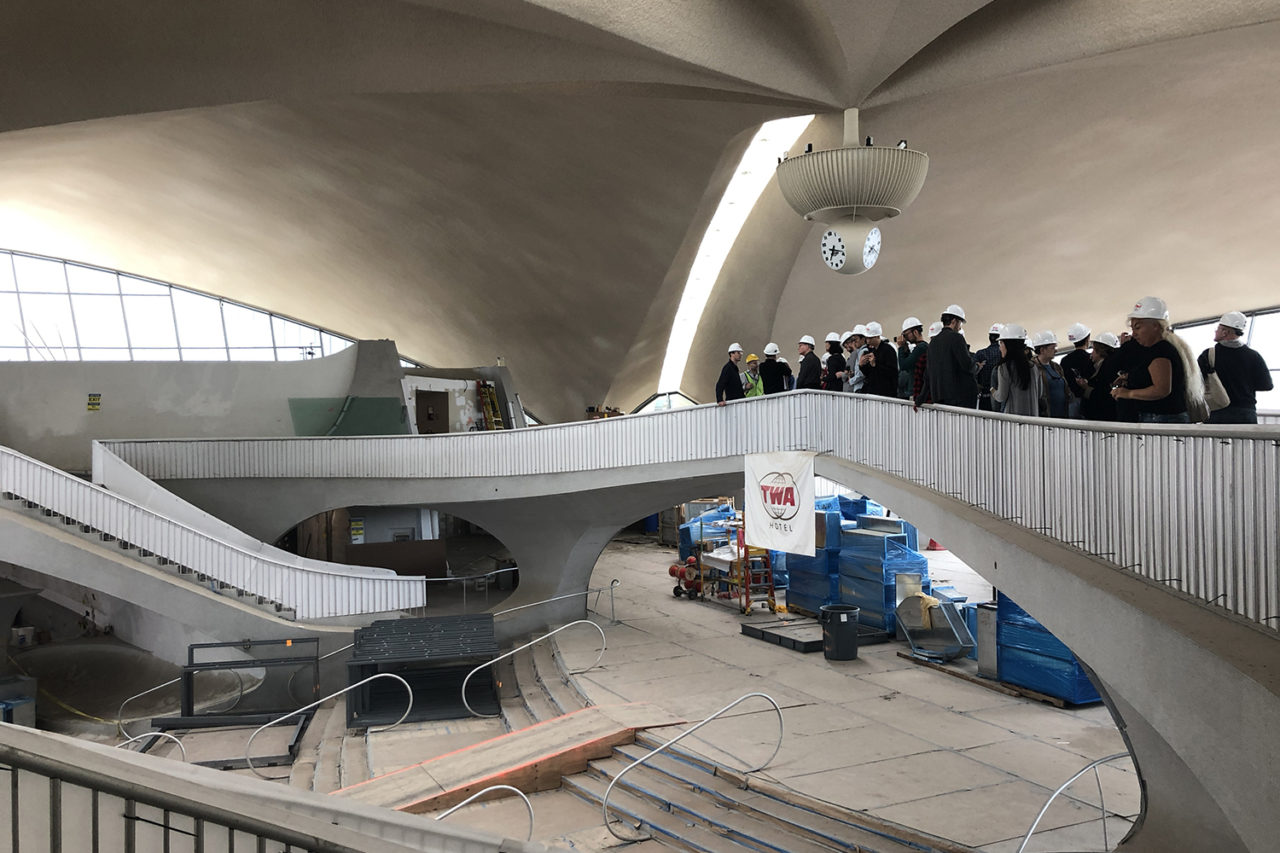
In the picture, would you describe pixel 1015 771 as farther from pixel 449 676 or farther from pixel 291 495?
pixel 291 495

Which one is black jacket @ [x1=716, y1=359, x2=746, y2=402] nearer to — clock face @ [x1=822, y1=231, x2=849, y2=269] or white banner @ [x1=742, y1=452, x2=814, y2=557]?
white banner @ [x1=742, y1=452, x2=814, y2=557]

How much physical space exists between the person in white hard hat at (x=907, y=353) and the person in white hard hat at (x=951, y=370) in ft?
6.12

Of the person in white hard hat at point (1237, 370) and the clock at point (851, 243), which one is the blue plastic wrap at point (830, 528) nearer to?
the clock at point (851, 243)

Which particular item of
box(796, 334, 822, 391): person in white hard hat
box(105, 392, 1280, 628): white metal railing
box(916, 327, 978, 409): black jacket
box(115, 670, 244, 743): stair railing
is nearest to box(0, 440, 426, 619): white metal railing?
box(115, 670, 244, 743): stair railing

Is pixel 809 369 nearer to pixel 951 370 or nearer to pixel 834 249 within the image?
pixel 834 249

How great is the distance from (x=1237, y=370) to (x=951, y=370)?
8.86ft

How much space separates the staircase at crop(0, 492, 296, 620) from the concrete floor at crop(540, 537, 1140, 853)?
6001 millimetres

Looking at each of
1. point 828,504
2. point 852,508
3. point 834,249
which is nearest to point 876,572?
point 828,504

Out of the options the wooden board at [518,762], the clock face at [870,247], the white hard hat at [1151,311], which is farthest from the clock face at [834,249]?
the white hard hat at [1151,311]

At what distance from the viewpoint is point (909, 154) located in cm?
1373

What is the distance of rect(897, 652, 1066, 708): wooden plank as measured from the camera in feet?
49.7

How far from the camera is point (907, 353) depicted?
1338 cm

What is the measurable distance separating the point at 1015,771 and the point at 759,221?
17.8 m

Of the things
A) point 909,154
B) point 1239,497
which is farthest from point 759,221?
point 1239,497
